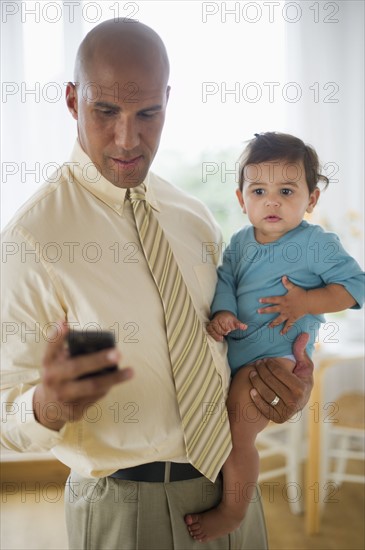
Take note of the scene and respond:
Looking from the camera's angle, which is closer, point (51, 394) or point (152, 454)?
point (51, 394)

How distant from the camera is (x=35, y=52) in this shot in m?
3.06

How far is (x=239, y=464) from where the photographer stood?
1.34 meters

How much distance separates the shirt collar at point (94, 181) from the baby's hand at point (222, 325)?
1.01ft

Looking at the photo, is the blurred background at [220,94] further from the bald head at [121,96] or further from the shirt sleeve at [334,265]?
the bald head at [121,96]

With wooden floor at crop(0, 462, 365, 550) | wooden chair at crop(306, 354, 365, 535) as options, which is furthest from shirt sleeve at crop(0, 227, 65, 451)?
wooden floor at crop(0, 462, 365, 550)

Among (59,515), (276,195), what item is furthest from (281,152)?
(59,515)

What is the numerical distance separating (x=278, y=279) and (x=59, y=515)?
2.13 meters

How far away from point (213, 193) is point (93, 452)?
8.34ft

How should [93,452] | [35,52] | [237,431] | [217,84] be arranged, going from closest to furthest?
1. [93,452]
2. [237,431]
3. [35,52]
4. [217,84]

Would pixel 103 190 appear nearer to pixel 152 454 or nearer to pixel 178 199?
pixel 178 199

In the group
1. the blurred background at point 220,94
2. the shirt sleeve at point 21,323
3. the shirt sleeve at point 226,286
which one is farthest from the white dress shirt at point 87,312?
the blurred background at point 220,94

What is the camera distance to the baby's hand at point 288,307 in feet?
4.58

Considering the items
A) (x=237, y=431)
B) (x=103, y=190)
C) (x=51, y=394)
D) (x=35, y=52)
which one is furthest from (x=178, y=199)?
(x=35, y=52)

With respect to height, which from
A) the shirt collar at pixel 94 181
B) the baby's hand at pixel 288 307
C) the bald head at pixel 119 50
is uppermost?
the bald head at pixel 119 50
